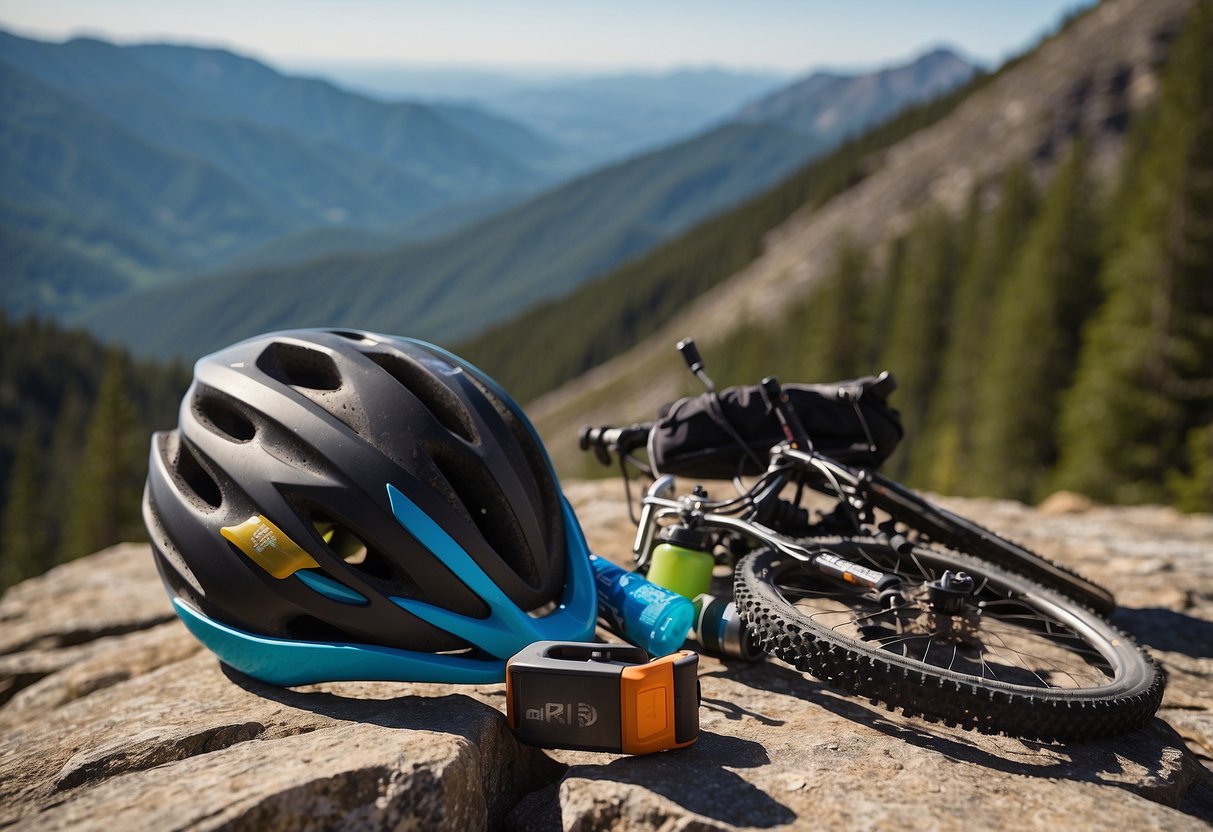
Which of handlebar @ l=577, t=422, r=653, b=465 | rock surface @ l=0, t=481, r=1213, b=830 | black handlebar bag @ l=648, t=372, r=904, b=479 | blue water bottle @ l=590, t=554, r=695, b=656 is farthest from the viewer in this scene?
handlebar @ l=577, t=422, r=653, b=465

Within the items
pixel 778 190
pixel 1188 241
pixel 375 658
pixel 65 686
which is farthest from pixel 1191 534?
pixel 778 190

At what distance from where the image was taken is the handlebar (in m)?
6.07

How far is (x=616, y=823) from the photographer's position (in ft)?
9.28

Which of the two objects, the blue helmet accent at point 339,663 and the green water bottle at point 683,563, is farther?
the green water bottle at point 683,563

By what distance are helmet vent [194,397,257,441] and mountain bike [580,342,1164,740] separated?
2.46m

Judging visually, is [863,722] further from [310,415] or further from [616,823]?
[310,415]

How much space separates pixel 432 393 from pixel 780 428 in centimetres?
250

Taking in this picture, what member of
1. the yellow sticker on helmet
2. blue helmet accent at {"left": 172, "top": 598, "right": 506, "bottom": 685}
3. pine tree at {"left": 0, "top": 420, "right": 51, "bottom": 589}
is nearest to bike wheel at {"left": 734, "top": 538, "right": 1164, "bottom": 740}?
blue helmet accent at {"left": 172, "top": 598, "right": 506, "bottom": 685}

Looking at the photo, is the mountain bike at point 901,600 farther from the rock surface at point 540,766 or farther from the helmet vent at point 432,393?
the helmet vent at point 432,393

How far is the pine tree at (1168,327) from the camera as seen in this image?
88.8ft

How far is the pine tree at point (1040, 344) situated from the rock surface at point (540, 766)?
37823 mm

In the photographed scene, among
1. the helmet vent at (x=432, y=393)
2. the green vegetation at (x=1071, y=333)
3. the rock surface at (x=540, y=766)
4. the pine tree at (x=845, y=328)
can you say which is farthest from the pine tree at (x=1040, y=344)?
the helmet vent at (x=432, y=393)

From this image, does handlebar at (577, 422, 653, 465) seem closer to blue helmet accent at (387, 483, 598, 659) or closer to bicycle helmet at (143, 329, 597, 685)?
bicycle helmet at (143, 329, 597, 685)

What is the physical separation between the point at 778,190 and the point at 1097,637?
16003 cm
